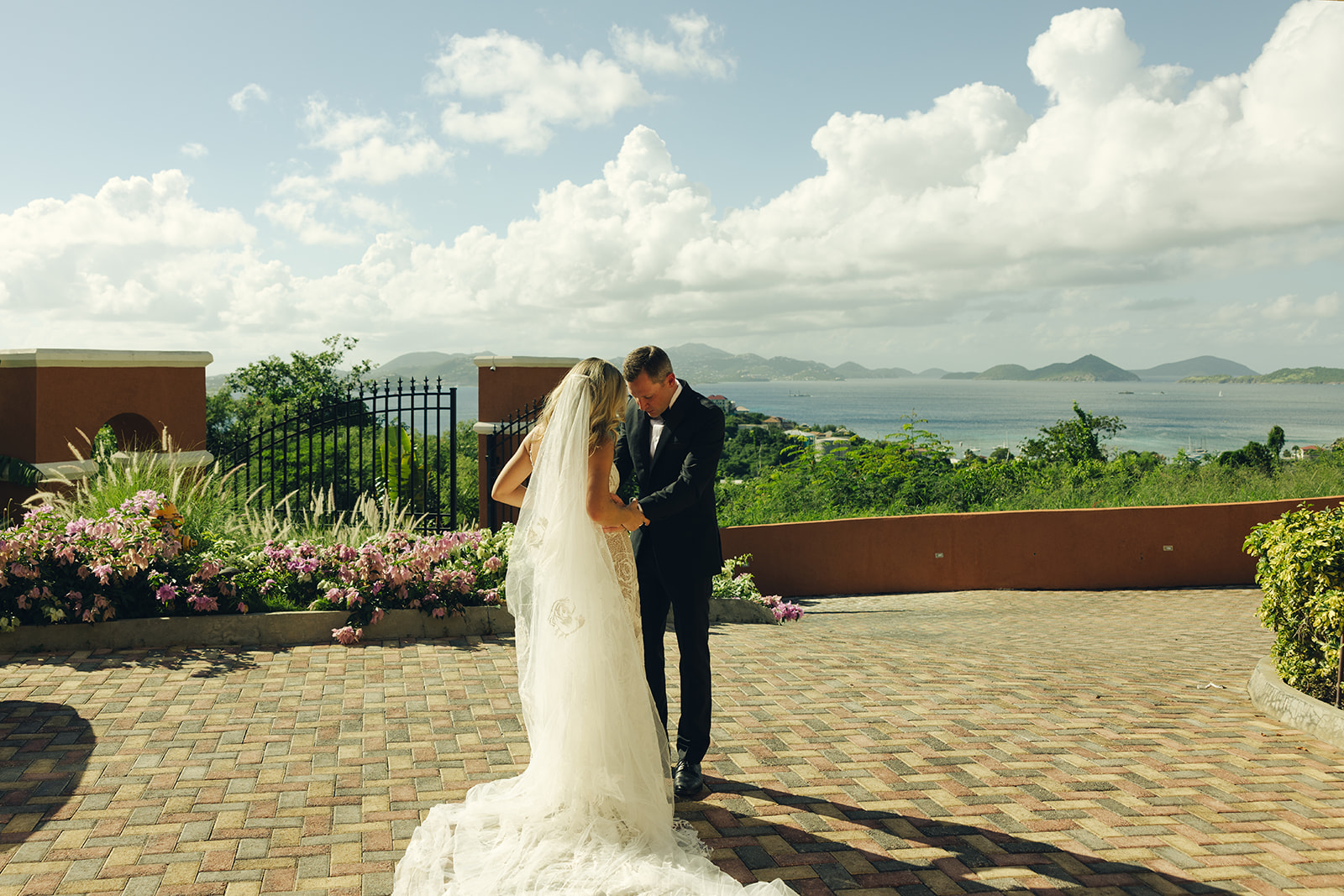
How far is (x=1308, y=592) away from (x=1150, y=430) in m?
146

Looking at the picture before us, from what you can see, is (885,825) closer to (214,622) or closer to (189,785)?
(189,785)

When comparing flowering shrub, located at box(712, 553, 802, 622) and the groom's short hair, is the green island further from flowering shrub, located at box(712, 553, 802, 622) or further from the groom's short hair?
the groom's short hair

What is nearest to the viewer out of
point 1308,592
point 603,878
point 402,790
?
point 603,878

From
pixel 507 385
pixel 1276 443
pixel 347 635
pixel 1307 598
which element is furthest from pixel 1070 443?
pixel 347 635

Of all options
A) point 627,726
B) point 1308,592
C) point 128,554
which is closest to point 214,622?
point 128,554

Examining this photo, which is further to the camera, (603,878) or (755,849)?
(755,849)

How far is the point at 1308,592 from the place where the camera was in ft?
18.8

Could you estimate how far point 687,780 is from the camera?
420cm

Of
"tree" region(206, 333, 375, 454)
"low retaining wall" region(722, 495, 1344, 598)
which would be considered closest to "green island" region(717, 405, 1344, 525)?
"low retaining wall" region(722, 495, 1344, 598)

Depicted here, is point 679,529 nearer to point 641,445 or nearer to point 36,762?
point 641,445

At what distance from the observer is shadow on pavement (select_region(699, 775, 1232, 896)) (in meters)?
3.37

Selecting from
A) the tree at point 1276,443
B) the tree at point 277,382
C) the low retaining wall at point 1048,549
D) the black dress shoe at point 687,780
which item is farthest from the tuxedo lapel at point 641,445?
the tree at point 277,382

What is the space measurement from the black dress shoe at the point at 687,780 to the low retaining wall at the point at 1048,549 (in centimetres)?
872

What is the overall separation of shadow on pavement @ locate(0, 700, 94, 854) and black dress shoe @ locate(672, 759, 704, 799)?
2.67m
